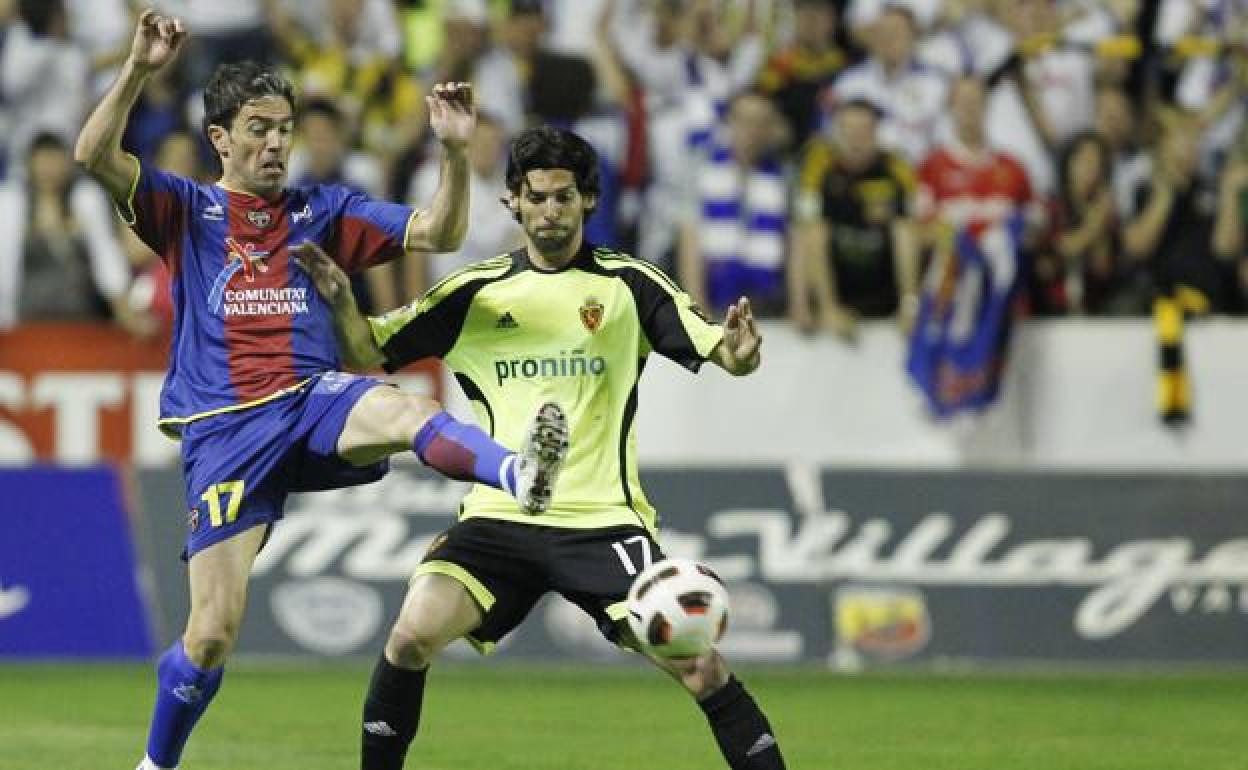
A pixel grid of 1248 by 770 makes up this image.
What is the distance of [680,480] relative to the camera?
1534 cm

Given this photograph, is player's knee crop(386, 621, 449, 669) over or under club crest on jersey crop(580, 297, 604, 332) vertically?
under

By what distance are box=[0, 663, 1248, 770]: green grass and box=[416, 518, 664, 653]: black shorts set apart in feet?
6.63

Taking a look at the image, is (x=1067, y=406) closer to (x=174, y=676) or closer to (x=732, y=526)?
(x=732, y=526)

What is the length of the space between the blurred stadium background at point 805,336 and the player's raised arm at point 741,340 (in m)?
5.22

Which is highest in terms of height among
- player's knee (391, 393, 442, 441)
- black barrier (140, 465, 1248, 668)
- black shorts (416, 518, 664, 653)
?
player's knee (391, 393, 442, 441)

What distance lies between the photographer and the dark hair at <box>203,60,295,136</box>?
862cm

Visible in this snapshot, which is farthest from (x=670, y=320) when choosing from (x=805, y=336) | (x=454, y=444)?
(x=805, y=336)

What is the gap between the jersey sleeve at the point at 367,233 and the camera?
8.95 m

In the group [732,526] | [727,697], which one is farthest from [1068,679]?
[727,697]

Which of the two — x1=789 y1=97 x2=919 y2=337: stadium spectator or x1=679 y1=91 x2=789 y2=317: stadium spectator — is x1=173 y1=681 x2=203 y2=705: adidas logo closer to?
x1=679 y1=91 x2=789 y2=317: stadium spectator

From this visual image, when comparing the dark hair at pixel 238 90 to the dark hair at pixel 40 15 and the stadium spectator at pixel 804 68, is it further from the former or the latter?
the dark hair at pixel 40 15

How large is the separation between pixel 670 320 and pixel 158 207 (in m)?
1.80

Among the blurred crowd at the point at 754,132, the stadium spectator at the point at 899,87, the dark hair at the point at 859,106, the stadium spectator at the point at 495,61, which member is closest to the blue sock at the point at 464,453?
the blurred crowd at the point at 754,132

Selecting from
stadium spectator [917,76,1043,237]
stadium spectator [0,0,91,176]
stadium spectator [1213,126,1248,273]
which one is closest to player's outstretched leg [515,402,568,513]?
stadium spectator [917,76,1043,237]
